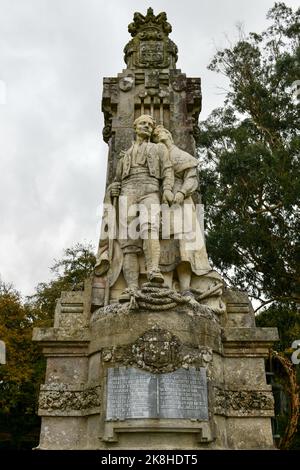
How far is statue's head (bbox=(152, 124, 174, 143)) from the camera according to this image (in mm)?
9602

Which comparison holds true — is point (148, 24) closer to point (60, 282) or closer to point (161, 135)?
point (161, 135)

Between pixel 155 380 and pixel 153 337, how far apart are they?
1.98 ft

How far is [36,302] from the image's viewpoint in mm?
26453

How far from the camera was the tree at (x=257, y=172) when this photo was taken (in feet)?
59.9

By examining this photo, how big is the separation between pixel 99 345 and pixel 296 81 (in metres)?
16.6

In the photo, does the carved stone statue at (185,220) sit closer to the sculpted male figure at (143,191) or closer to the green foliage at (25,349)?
the sculpted male figure at (143,191)

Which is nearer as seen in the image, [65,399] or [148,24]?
[65,399]

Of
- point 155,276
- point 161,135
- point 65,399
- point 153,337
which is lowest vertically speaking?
point 65,399

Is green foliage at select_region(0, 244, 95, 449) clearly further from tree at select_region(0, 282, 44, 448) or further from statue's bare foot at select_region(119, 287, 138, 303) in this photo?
statue's bare foot at select_region(119, 287, 138, 303)

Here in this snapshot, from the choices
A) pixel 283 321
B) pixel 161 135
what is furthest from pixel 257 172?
pixel 161 135

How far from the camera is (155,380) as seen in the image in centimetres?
716

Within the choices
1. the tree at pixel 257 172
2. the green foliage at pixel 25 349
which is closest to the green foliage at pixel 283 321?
the tree at pixel 257 172

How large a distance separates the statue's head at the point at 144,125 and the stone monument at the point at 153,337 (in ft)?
0.08

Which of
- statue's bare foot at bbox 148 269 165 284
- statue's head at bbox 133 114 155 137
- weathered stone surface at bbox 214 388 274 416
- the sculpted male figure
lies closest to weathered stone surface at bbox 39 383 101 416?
the sculpted male figure
